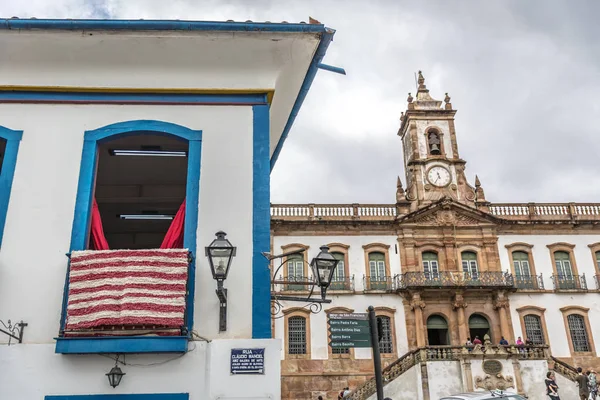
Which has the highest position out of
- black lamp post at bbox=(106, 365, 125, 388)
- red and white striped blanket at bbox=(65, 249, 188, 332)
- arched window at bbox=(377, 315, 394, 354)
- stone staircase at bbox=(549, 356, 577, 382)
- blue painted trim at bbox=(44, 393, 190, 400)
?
arched window at bbox=(377, 315, 394, 354)

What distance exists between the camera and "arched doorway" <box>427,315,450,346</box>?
26.9 metres

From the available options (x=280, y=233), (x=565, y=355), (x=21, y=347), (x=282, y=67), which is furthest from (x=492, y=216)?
(x=21, y=347)

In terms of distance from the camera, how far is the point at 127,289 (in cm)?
537

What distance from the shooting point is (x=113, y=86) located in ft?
21.1

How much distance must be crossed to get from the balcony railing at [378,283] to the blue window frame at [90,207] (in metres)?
21.8

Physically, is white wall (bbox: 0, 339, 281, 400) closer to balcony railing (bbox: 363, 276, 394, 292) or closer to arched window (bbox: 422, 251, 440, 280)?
balcony railing (bbox: 363, 276, 394, 292)

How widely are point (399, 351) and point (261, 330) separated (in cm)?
2203

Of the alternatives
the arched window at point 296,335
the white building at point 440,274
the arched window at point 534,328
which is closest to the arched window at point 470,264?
the white building at point 440,274

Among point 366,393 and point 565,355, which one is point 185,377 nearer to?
point 366,393

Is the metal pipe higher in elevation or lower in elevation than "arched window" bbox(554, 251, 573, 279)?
lower

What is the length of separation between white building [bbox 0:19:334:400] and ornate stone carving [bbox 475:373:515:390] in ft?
55.7

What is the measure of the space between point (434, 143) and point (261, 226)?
26.7 metres

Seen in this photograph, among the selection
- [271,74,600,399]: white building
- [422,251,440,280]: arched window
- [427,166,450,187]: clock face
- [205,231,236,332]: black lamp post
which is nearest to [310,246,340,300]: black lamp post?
[205,231,236,332]: black lamp post

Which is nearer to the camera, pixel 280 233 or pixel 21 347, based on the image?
pixel 21 347
